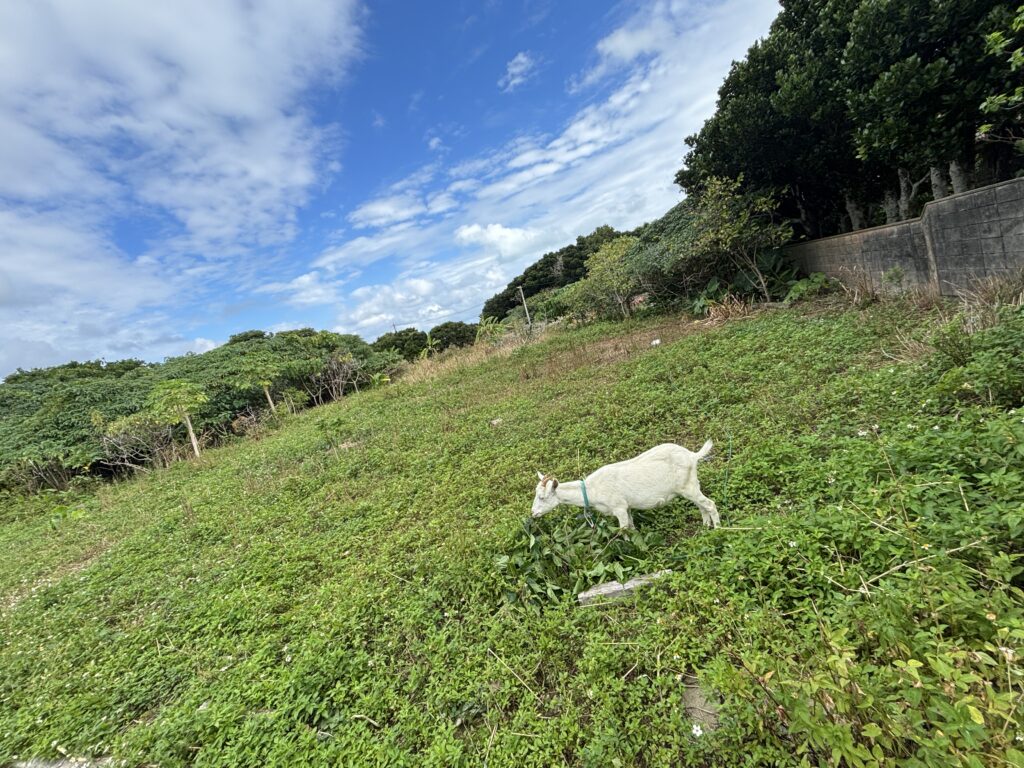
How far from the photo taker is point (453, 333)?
1049 inches

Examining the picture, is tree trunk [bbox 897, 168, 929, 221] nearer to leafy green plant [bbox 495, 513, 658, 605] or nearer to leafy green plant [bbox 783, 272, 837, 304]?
leafy green plant [bbox 783, 272, 837, 304]

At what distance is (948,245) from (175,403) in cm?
1614

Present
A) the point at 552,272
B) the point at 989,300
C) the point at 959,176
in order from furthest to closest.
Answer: the point at 552,272, the point at 959,176, the point at 989,300

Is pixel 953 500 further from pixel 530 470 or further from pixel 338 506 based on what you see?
pixel 338 506

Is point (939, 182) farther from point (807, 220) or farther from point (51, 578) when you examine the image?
point (51, 578)

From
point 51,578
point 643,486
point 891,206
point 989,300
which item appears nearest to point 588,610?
point 643,486

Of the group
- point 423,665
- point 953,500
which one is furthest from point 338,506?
point 953,500

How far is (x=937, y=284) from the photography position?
6105 millimetres

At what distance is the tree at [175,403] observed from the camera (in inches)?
420

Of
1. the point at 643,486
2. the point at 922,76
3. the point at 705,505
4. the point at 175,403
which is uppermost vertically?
the point at 922,76

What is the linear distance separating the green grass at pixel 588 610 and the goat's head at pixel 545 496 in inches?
10.6

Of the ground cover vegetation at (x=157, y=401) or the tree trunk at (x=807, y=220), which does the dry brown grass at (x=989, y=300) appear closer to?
the tree trunk at (x=807, y=220)

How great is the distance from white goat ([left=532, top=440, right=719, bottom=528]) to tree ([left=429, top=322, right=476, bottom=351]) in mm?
22975

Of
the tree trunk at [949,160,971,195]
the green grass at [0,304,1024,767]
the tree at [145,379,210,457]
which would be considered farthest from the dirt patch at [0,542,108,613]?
the tree trunk at [949,160,971,195]
